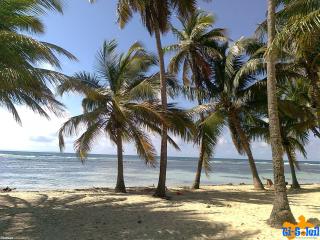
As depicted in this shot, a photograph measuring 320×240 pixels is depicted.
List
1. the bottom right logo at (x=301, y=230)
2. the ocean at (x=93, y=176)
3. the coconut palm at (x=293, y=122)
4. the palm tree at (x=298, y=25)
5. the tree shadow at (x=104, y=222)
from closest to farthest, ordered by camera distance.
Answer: the bottom right logo at (x=301, y=230), the tree shadow at (x=104, y=222), the palm tree at (x=298, y=25), the coconut palm at (x=293, y=122), the ocean at (x=93, y=176)

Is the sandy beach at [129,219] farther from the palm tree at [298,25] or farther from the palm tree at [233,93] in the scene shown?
the palm tree at [233,93]

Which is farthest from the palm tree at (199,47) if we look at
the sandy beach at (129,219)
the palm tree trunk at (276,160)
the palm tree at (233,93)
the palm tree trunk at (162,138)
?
the palm tree trunk at (276,160)

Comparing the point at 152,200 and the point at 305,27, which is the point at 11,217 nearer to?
the point at 152,200

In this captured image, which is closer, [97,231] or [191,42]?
[97,231]

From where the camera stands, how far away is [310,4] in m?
8.96

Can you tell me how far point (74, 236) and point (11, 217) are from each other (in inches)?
89.5

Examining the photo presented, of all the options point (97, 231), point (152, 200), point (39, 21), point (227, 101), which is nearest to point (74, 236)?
point (97, 231)

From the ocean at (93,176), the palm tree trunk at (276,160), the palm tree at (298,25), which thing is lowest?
the ocean at (93,176)

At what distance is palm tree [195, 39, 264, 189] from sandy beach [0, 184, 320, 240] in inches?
250

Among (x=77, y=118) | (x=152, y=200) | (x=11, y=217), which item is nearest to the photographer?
(x=11, y=217)

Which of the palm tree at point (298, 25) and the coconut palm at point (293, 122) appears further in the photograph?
the coconut palm at point (293, 122)

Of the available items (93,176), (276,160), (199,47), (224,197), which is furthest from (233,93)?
(93,176)

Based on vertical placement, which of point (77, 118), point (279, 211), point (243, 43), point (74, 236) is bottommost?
point (74, 236)

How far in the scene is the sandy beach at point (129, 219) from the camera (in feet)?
25.0
